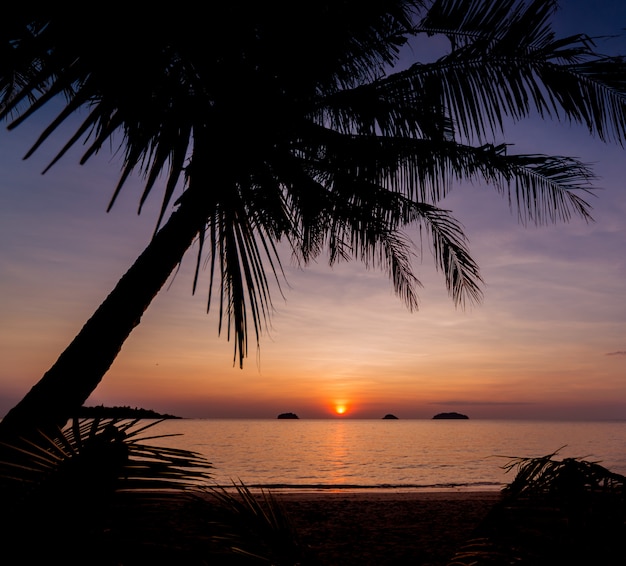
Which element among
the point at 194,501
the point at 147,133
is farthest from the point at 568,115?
the point at 194,501

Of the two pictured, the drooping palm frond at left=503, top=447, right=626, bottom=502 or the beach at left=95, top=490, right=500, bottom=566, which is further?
the drooping palm frond at left=503, top=447, right=626, bottom=502

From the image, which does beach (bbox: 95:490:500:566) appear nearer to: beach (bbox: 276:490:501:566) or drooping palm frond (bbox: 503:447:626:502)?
beach (bbox: 276:490:501:566)

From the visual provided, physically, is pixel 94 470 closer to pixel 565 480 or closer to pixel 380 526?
pixel 565 480

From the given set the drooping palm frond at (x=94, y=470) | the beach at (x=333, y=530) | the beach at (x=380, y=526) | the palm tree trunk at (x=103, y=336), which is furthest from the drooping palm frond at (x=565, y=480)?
the beach at (x=380, y=526)

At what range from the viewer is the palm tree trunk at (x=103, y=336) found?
8.77ft

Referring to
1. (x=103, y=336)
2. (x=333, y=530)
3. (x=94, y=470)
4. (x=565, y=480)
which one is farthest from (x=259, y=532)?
(x=333, y=530)

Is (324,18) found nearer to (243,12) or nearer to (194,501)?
(243,12)

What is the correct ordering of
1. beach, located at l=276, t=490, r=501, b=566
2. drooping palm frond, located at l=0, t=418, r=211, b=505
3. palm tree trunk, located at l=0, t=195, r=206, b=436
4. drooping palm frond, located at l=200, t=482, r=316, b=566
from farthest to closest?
beach, located at l=276, t=490, r=501, b=566 < palm tree trunk, located at l=0, t=195, r=206, b=436 < drooping palm frond, located at l=200, t=482, r=316, b=566 < drooping palm frond, located at l=0, t=418, r=211, b=505

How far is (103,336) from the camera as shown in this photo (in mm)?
2969

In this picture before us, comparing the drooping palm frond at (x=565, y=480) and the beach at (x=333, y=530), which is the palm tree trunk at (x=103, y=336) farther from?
the drooping palm frond at (x=565, y=480)

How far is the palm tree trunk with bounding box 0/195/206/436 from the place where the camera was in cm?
267

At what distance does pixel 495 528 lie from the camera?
3.81 feet

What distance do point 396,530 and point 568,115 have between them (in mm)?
6873

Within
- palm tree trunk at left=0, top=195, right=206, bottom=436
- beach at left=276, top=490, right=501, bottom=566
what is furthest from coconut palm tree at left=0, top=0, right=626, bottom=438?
beach at left=276, top=490, right=501, bottom=566
